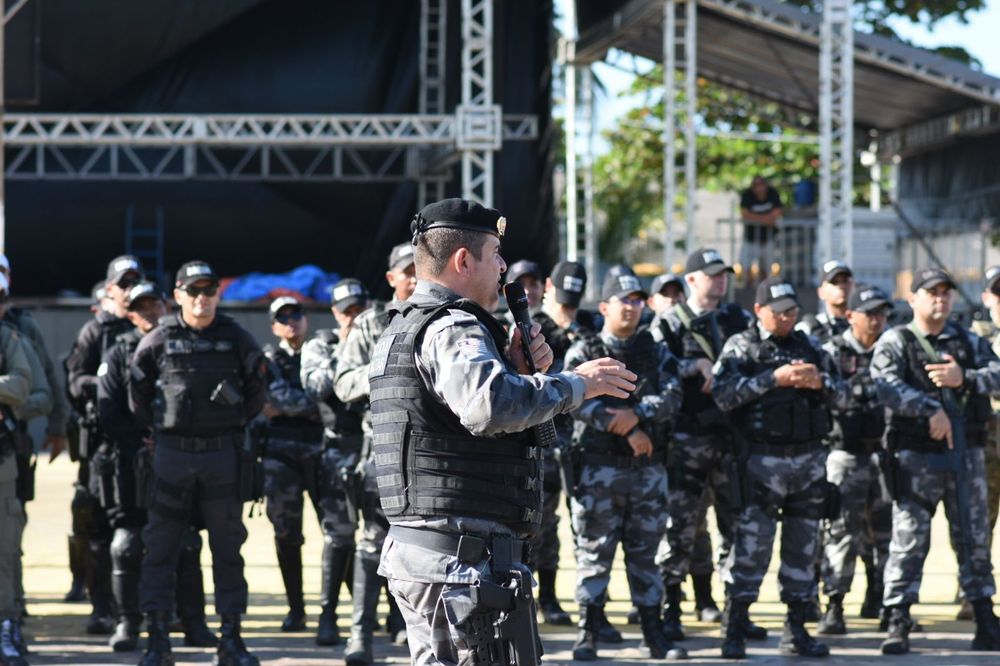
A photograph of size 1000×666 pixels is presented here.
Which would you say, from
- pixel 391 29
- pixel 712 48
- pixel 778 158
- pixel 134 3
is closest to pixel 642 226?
pixel 778 158

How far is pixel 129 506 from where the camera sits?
26.2 ft

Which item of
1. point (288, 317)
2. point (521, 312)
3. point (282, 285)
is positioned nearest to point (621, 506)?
point (288, 317)

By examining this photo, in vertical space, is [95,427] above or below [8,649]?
above

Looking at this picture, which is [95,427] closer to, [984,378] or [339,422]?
[339,422]

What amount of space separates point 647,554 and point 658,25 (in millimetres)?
14207

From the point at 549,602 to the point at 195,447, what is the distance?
2685 mm

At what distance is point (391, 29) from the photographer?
20.3m

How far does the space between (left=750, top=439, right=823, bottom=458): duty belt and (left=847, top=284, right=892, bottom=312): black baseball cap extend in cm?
115

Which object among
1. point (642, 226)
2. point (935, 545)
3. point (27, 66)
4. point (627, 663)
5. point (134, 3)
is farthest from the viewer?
point (642, 226)

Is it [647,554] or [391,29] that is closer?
[647,554]

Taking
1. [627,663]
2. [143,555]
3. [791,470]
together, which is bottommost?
[627,663]

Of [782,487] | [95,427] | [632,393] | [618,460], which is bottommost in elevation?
[782,487]

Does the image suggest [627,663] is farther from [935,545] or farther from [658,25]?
[658,25]

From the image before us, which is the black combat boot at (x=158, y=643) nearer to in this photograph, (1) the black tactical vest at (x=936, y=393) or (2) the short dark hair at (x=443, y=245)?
(2) the short dark hair at (x=443, y=245)
